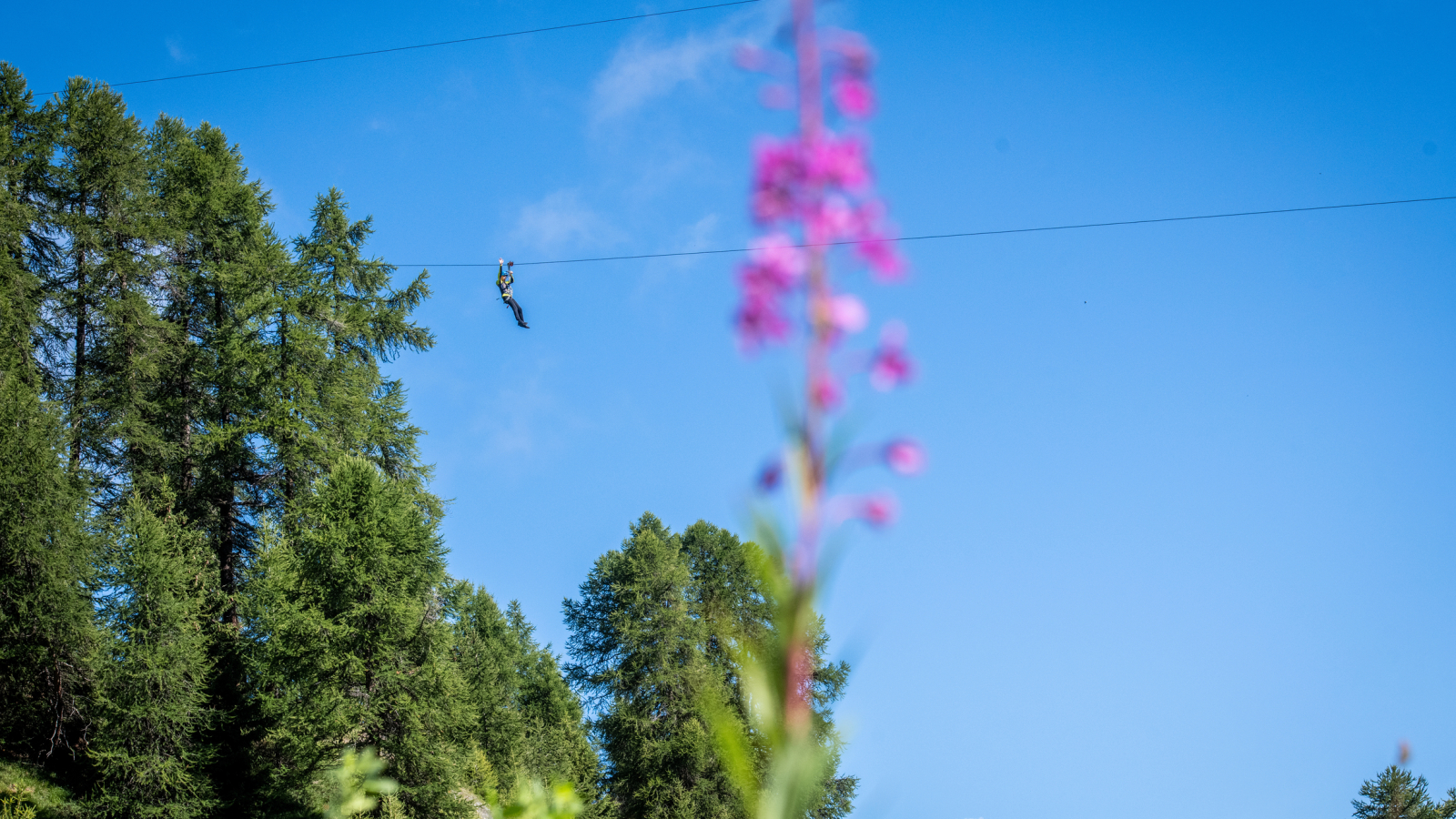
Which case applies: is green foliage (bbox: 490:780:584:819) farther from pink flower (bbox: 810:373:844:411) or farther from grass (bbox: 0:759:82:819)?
grass (bbox: 0:759:82:819)

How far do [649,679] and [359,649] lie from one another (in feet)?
28.1

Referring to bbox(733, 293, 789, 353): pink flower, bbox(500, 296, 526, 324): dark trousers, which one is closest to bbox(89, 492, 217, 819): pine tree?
bbox(500, 296, 526, 324): dark trousers

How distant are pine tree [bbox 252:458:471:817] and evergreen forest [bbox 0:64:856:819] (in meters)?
0.06

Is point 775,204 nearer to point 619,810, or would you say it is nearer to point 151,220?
point 619,810

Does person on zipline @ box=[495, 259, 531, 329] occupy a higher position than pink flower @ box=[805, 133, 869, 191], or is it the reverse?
person on zipline @ box=[495, 259, 531, 329]

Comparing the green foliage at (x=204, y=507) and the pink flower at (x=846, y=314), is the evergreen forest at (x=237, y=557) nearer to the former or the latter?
the green foliage at (x=204, y=507)

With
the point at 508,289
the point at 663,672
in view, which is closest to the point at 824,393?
the point at 508,289

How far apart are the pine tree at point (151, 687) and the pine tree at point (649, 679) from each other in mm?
9723

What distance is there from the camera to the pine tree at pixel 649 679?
25.6m

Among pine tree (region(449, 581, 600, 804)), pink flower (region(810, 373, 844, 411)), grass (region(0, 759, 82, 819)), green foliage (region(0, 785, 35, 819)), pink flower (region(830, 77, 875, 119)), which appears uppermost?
pine tree (region(449, 581, 600, 804))

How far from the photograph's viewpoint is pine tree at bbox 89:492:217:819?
787 inches

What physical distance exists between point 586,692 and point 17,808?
45.7 ft

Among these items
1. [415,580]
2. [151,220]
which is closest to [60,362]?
[151,220]

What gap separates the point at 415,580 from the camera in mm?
22734
